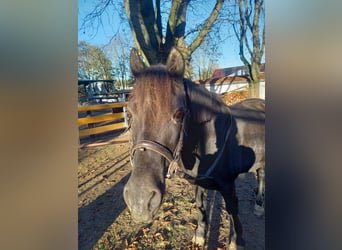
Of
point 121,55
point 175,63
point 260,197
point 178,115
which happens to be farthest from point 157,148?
point 260,197

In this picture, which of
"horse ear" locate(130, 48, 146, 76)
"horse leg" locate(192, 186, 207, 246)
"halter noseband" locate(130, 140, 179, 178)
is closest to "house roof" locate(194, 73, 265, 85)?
"horse ear" locate(130, 48, 146, 76)

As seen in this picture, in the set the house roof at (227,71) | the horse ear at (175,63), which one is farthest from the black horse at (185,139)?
the house roof at (227,71)

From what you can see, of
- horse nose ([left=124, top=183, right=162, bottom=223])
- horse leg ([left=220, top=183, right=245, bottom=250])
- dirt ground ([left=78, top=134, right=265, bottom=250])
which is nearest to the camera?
horse nose ([left=124, top=183, right=162, bottom=223])

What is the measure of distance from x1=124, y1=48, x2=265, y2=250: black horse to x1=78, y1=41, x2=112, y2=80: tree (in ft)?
0.48

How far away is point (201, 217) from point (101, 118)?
33.1 inches

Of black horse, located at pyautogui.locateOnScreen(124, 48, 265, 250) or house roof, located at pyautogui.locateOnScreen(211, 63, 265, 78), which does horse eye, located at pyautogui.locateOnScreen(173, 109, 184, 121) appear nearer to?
black horse, located at pyautogui.locateOnScreen(124, 48, 265, 250)

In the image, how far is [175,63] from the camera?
0.84m

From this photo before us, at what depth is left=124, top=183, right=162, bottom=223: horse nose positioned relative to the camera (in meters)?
0.71

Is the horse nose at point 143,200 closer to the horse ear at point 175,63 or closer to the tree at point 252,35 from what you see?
the horse ear at point 175,63

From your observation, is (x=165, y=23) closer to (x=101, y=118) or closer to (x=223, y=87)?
(x=223, y=87)

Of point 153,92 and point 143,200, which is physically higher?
point 153,92

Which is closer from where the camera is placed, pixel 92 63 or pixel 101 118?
pixel 92 63
